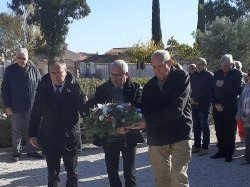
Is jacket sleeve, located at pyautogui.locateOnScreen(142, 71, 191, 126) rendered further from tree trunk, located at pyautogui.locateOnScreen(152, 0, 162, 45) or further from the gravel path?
tree trunk, located at pyautogui.locateOnScreen(152, 0, 162, 45)

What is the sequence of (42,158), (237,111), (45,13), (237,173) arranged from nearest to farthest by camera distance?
(237,173) → (237,111) → (42,158) → (45,13)

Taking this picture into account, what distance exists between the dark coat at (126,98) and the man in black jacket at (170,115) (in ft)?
1.40

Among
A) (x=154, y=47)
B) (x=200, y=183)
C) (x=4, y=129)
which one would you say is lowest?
(x=200, y=183)

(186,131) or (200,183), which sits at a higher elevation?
(186,131)

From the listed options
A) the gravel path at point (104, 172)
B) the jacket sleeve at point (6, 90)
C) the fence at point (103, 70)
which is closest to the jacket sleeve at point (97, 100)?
the gravel path at point (104, 172)

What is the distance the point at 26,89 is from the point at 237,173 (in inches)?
157

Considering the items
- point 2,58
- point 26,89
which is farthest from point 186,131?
point 2,58

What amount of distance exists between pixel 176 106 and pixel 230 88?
3933 mm

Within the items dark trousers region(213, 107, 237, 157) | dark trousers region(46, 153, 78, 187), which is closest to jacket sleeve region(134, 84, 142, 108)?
dark trousers region(46, 153, 78, 187)

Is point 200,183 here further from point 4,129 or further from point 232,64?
point 4,129

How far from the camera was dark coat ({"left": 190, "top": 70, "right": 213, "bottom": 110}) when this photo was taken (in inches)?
369

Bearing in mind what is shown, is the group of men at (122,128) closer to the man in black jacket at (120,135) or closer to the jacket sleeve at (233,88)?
the man in black jacket at (120,135)

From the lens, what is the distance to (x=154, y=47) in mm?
36312

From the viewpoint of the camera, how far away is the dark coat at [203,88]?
30.8 feet
